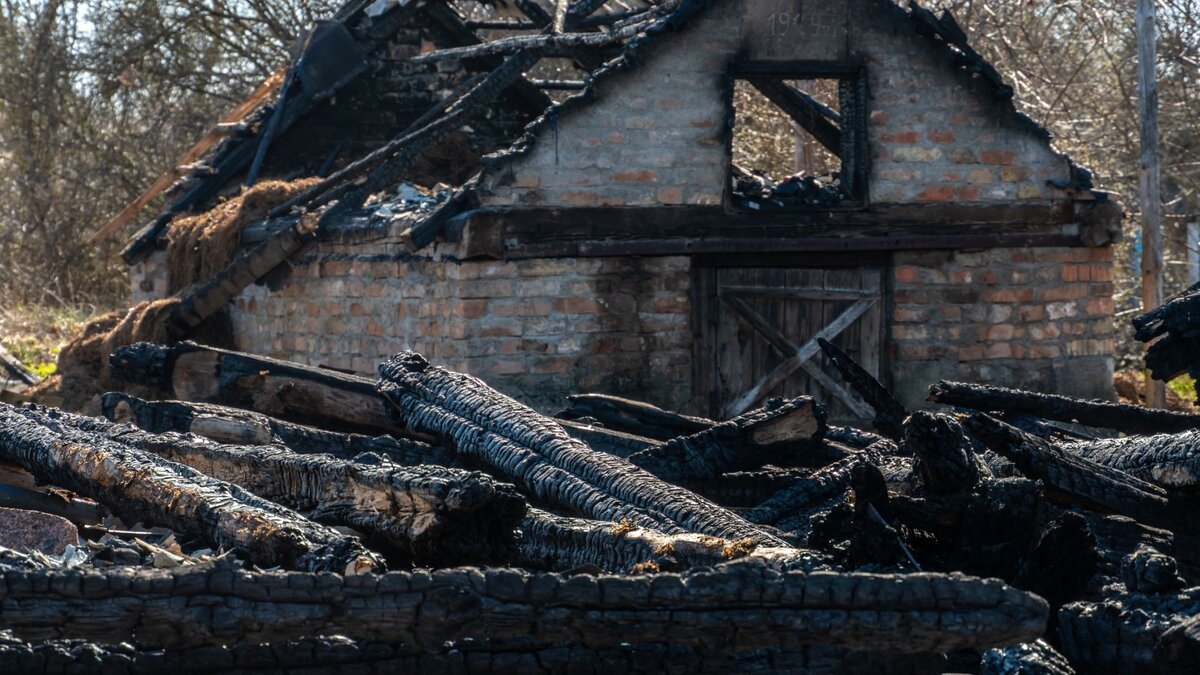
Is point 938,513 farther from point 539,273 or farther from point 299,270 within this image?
point 299,270

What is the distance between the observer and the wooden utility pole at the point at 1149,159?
12008 mm

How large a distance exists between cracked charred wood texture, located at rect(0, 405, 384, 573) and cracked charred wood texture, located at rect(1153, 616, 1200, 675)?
188 cm

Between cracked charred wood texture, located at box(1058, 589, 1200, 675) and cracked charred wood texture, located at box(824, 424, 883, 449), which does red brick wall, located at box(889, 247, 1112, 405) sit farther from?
cracked charred wood texture, located at box(1058, 589, 1200, 675)

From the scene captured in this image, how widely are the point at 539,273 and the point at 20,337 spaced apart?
9.80 meters

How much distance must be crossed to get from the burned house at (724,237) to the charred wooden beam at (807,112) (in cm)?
2

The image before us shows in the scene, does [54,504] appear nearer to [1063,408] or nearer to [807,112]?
[1063,408]

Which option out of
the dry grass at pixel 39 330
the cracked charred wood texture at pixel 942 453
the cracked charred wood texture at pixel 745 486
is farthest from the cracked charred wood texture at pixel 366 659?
the dry grass at pixel 39 330

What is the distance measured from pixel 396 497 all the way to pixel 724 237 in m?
5.87

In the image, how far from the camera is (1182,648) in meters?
3.27

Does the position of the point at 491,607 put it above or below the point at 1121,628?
above

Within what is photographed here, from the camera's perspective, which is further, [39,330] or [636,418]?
[39,330]

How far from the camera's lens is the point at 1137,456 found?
4.97 meters

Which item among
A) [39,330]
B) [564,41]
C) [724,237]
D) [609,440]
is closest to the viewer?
[609,440]

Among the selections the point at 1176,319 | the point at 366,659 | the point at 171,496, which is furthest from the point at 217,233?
the point at 366,659
